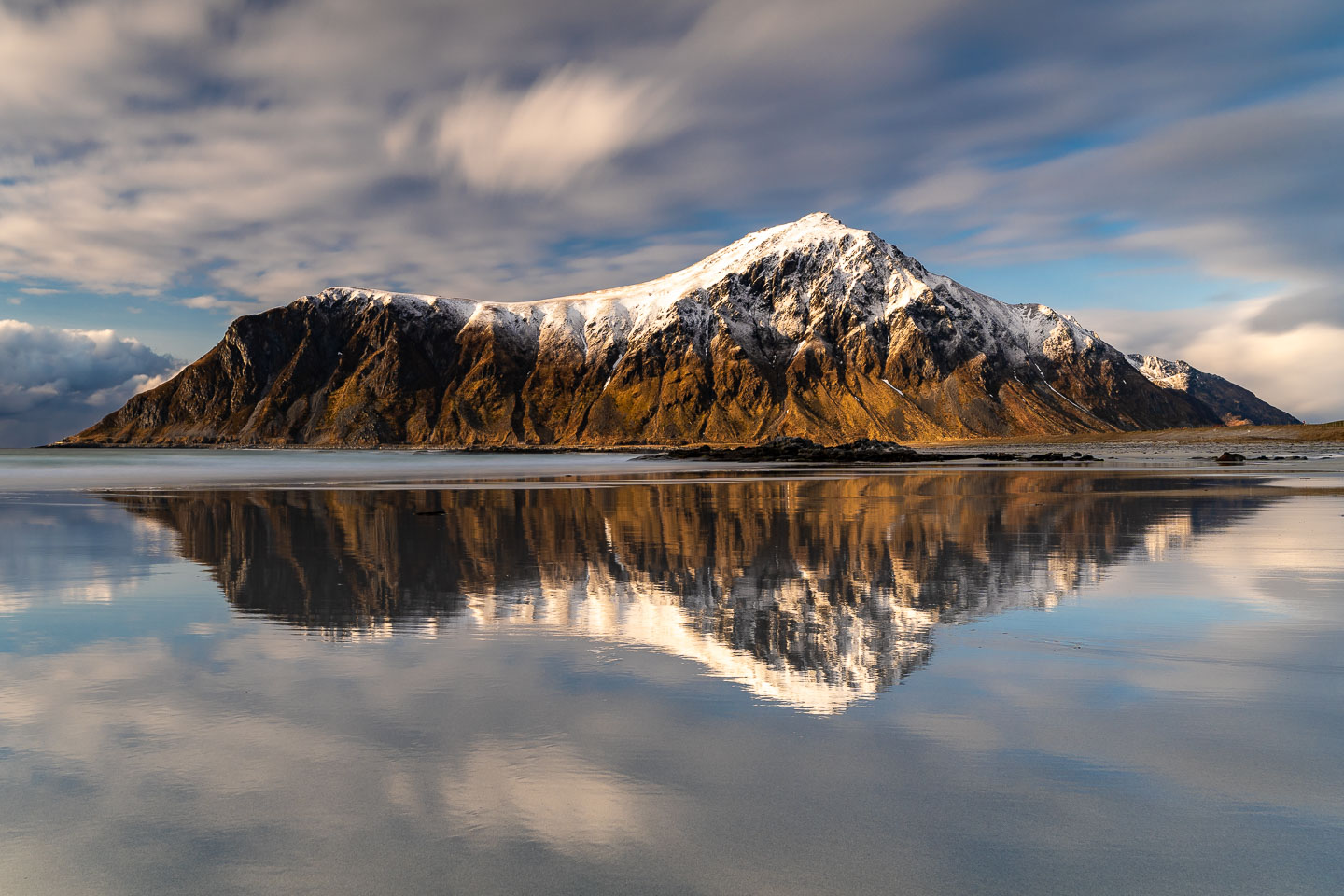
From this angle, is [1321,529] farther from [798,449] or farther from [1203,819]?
[798,449]

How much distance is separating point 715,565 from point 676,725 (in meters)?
8.47

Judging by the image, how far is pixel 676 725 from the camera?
21.7 feet

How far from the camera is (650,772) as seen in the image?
5.71 m

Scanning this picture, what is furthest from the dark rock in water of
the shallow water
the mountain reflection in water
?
the shallow water

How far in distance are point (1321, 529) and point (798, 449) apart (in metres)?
80.6

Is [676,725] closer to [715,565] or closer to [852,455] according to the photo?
[715,565]

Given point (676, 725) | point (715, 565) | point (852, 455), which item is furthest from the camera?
point (852, 455)

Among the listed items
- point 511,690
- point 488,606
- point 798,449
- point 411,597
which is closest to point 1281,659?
point 511,690

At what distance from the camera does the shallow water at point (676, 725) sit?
462 centimetres

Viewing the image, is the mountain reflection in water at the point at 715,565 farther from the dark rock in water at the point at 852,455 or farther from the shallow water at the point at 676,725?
the dark rock in water at the point at 852,455

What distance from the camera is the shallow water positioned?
4.62m

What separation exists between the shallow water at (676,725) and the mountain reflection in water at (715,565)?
102mm

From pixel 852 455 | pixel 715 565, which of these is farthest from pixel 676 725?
pixel 852 455

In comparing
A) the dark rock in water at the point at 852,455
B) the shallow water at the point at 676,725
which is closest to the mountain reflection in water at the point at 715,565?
the shallow water at the point at 676,725
